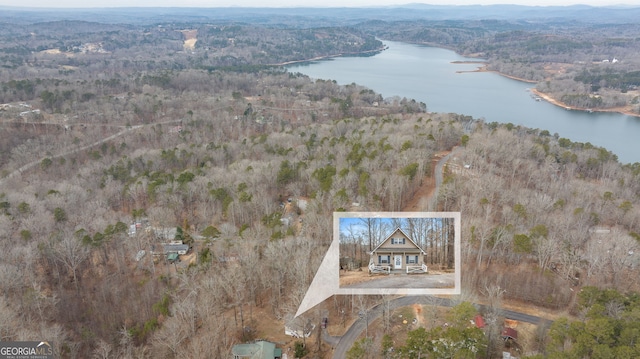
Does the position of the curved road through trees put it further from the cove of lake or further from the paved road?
the cove of lake

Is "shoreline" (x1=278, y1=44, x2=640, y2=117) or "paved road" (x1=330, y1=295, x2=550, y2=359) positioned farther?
"shoreline" (x1=278, y1=44, x2=640, y2=117)

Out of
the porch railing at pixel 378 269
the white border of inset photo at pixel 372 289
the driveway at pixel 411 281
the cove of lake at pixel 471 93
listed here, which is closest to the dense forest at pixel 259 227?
the white border of inset photo at pixel 372 289

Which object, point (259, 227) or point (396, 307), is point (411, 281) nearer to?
point (396, 307)

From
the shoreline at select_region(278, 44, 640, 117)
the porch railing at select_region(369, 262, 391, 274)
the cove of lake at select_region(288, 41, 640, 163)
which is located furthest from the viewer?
the shoreline at select_region(278, 44, 640, 117)

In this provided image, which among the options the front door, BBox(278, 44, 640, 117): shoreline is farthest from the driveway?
BBox(278, 44, 640, 117): shoreline

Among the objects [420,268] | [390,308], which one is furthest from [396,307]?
[420,268]

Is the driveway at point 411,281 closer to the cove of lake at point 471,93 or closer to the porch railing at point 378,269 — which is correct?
the porch railing at point 378,269
